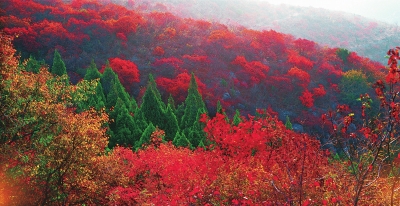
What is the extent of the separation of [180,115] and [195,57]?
30666mm

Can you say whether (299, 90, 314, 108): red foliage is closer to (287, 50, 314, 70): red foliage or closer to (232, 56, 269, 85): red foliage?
(232, 56, 269, 85): red foliage

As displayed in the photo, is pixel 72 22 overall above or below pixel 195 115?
above

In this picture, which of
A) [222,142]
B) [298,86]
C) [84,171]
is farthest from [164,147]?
[298,86]

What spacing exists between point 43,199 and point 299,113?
2658 inches

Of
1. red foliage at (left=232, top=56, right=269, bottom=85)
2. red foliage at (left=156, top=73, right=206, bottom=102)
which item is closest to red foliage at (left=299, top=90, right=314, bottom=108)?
red foliage at (left=232, top=56, right=269, bottom=85)

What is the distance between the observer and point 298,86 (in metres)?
80.4

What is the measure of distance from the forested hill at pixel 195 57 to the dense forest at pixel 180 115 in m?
0.38

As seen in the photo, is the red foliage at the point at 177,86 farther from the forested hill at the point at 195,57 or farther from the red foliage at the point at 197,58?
the red foliage at the point at 197,58

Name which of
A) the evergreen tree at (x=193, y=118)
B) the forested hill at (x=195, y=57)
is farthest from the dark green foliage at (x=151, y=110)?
the forested hill at (x=195, y=57)

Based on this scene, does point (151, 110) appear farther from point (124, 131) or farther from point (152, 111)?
point (124, 131)

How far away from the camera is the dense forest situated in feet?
43.3

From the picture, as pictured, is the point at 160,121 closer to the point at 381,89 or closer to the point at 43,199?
the point at 43,199

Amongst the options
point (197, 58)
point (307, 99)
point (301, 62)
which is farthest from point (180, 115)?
point (301, 62)

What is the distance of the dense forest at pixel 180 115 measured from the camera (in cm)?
1321
